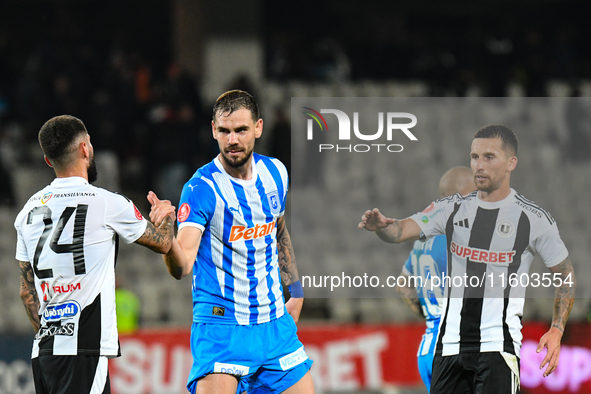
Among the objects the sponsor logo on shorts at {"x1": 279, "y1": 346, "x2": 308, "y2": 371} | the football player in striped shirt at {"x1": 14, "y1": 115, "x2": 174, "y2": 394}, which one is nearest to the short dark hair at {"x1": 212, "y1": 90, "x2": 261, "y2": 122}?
the football player in striped shirt at {"x1": 14, "y1": 115, "x2": 174, "y2": 394}

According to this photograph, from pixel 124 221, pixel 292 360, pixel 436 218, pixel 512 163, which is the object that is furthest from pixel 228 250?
pixel 512 163

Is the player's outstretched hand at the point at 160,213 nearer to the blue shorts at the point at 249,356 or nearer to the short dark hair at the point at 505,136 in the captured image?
the blue shorts at the point at 249,356

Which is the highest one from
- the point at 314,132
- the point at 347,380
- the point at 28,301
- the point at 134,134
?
the point at 134,134

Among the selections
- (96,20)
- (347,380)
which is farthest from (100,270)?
(96,20)

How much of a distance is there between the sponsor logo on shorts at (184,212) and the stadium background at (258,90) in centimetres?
367

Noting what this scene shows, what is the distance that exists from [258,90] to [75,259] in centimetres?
942

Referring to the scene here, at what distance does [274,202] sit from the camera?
448 centimetres

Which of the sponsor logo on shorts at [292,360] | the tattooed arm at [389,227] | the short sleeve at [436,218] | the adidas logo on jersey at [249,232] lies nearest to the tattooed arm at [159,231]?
the adidas logo on jersey at [249,232]

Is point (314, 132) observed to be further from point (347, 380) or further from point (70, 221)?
point (347, 380)

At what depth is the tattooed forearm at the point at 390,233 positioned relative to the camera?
4816 mm

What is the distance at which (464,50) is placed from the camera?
14375mm

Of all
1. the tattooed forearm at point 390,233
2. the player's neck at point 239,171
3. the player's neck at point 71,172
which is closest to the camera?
the player's neck at point 71,172

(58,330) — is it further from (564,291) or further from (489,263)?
(564,291)

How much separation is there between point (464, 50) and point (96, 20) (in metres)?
7.60
